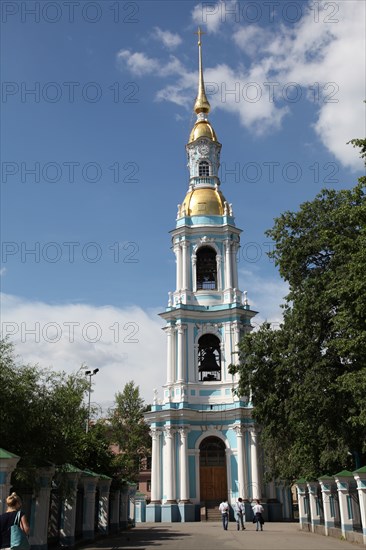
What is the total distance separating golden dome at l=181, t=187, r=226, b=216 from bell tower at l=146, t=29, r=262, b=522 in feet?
0.26

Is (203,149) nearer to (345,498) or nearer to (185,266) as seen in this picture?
(185,266)

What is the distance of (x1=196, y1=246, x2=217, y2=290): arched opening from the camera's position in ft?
136

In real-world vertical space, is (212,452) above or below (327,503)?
above

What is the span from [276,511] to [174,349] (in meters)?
11.8

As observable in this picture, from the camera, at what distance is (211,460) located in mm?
36562

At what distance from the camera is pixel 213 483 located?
35750mm

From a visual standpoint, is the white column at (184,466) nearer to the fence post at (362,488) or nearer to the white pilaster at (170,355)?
the white pilaster at (170,355)

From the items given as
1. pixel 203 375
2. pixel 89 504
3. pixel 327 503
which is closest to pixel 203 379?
pixel 203 375

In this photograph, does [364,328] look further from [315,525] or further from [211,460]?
[211,460]

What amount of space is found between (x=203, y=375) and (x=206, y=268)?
7.84m

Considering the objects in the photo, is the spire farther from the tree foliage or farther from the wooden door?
the wooden door

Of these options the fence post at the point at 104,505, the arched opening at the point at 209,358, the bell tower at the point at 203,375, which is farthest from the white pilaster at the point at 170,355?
the fence post at the point at 104,505

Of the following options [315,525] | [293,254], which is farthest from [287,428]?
[293,254]

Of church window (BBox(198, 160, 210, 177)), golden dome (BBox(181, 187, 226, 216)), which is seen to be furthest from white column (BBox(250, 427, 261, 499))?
church window (BBox(198, 160, 210, 177))
